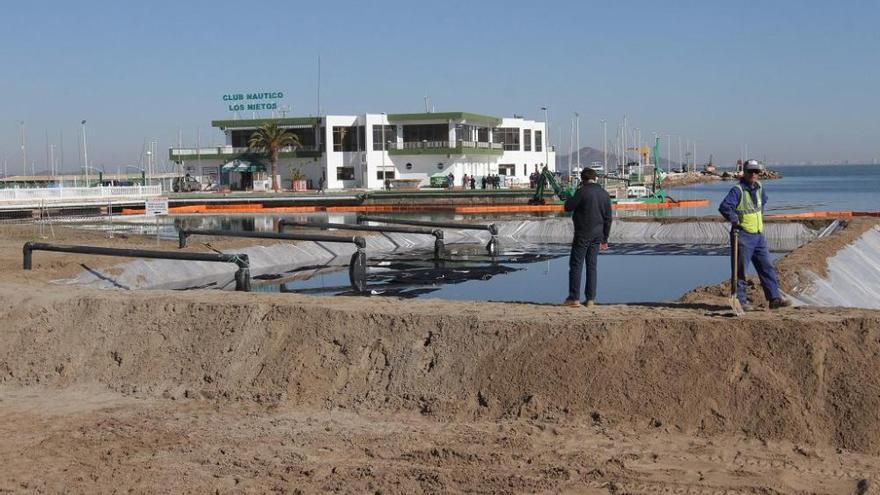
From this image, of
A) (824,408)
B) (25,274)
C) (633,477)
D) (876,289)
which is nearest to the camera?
(633,477)

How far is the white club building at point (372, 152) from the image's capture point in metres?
77.9

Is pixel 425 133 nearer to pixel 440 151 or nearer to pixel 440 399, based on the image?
pixel 440 151

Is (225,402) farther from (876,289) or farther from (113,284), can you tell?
(876,289)

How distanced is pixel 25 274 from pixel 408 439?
12963 mm

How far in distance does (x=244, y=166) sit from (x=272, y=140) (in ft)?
12.0

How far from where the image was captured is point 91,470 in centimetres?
828

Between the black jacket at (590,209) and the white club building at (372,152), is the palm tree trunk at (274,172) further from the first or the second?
the black jacket at (590,209)

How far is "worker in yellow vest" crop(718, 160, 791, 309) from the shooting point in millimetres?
11273

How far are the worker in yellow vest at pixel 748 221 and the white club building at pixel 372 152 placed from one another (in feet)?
212

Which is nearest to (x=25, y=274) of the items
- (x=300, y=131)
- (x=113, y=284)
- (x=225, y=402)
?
(x=113, y=284)

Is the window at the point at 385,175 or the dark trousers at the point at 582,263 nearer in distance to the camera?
the dark trousers at the point at 582,263

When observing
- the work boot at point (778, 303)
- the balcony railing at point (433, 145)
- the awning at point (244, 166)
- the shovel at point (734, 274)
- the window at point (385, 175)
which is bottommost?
the work boot at point (778, 303)

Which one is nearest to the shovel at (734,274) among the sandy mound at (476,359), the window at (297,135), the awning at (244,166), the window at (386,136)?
the sandy mound at (476,359)

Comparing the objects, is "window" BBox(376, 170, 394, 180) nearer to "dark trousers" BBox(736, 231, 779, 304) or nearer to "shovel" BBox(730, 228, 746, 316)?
"dark trousers" BBox(736, 231, 779, 304)
